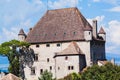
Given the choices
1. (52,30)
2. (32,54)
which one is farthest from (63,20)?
(32,54)

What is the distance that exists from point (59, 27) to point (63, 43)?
362cm

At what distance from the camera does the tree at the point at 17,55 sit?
101875 mm

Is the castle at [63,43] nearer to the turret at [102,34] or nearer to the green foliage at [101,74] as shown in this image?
the turret at [102,34]

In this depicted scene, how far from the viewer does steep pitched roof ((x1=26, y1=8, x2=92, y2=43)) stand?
321 ft

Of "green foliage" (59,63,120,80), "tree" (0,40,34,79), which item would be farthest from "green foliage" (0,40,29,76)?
"green foliage" (59,63,120,80)

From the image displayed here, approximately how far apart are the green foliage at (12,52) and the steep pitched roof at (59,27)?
2599mm

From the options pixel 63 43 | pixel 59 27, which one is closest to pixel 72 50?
pixel 63 43

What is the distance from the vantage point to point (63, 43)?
98062 mm

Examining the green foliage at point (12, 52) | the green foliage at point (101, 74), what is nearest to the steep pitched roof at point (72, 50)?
the green foliage at point (12, 52)

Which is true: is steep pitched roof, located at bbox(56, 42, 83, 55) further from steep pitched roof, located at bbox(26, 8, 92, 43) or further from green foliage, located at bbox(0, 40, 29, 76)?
green foliage, located at bbox(0, 40, 29, 76)

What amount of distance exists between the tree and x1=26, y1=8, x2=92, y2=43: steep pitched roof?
7.92 feet

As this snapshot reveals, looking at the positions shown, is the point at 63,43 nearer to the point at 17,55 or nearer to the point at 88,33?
the point at 88,33

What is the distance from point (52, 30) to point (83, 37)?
7.07 m

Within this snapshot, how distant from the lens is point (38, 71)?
334 feet
